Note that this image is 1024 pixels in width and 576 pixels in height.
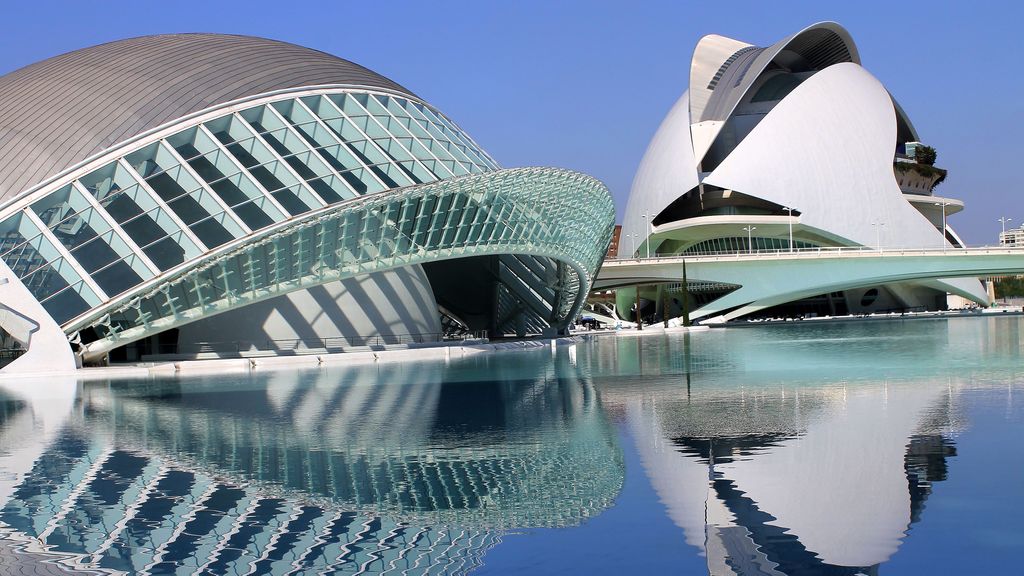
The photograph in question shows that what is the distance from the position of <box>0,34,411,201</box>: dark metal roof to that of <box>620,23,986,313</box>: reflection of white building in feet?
155

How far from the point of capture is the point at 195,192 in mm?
33062

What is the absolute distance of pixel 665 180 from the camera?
90.1 m

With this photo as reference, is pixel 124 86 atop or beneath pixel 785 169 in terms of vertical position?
beneath

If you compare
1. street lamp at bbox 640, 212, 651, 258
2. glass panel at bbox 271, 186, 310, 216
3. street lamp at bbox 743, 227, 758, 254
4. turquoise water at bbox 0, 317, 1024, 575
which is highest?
street lamp at bbox 640, 212, 651, 258

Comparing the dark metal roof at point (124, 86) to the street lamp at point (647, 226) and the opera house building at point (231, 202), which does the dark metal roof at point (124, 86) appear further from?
the street lamp at point (647, 226)

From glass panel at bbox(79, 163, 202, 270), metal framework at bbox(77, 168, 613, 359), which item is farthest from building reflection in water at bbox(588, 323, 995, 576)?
glass panel at bbox(79, 163, 202, 270)

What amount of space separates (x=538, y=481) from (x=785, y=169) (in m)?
78.4

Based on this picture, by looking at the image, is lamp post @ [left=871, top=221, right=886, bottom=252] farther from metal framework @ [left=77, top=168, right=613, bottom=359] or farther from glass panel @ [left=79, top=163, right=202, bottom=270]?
glass panel @ [left=79, top=163, right=202, bottom=270]

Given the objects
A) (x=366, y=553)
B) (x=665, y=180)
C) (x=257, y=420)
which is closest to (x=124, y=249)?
(x=257, y=420)

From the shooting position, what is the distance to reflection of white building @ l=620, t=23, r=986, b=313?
84.9 meters

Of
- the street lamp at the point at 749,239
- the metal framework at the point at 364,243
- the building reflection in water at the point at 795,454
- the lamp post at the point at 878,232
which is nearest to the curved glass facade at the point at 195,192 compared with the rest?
the metal framework at the point at 364,243

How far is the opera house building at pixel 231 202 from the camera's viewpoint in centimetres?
3164

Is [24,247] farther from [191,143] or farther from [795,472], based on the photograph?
[795,472]

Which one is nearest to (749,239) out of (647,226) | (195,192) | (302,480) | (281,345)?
(647,226)
